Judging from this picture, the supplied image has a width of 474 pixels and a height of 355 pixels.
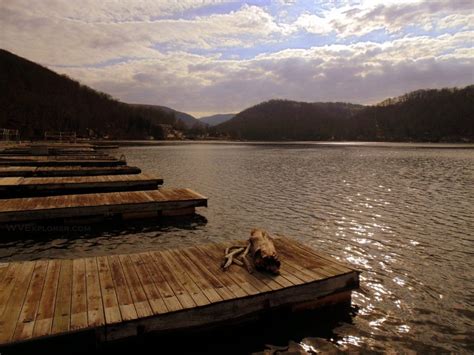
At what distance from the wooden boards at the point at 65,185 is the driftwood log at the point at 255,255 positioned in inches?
583

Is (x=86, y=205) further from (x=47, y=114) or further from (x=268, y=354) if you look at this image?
(x=47, y=114)

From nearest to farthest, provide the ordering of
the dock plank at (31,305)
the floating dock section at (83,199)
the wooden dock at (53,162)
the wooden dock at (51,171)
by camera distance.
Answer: the dock plank at (31,305), the floating dock section at (83,199), the wooden dock at (51,171), the wooden dock at (53,162)

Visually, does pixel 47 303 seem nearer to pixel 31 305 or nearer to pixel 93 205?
pixel 31 305

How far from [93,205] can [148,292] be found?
10.2 m

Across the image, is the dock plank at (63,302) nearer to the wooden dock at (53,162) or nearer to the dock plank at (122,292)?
the dock plank at (122,292)

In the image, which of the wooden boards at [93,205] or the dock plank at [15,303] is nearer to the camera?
the dock plank at [15,303]

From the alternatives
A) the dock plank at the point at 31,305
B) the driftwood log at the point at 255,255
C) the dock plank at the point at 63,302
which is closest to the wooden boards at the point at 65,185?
the dock plank at the point at 31,305

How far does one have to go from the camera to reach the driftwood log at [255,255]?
25.8 feet

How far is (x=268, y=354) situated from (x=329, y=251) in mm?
6907

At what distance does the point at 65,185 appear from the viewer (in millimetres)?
20297

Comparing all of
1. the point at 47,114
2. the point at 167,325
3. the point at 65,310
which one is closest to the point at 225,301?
the point at 167,325

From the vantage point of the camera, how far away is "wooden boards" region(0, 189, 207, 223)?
14047 millimetres

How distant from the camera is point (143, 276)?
7.47 m

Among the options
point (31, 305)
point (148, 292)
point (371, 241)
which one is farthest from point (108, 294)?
point (371, 241)
